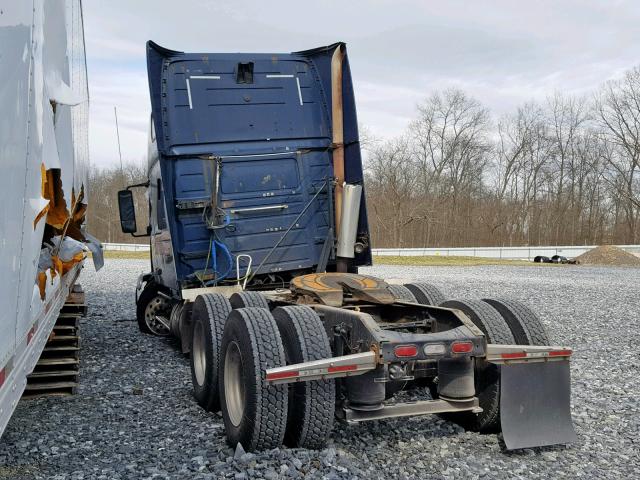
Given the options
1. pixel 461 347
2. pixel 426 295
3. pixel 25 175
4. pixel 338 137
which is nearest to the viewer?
pixel 25 175

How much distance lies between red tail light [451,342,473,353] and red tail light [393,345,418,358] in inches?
11.8

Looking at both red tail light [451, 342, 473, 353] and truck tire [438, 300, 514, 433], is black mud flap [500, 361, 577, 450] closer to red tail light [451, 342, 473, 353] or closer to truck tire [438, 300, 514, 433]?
truck tire [438, 300, 514, 433]

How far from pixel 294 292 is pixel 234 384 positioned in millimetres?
1455

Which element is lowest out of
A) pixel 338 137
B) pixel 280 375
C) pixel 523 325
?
pixel 280 375

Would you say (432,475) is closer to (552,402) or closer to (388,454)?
(388,454)

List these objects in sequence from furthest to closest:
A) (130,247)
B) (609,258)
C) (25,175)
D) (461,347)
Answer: (130,247) → (609,258) → (461,347) → (25,175)

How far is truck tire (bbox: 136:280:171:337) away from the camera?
9.47 meters

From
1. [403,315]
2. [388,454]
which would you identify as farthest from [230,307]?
[388,454]

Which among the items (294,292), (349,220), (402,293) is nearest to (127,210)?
(349,220)

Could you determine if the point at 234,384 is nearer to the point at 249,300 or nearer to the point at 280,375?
the point at 280,375

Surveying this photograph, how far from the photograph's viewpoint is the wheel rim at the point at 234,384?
180 inches

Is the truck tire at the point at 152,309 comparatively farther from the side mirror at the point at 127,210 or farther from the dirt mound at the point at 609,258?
the dirt mound at the point at 609,258

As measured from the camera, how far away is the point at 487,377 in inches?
183

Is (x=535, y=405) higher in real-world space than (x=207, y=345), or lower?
lower
